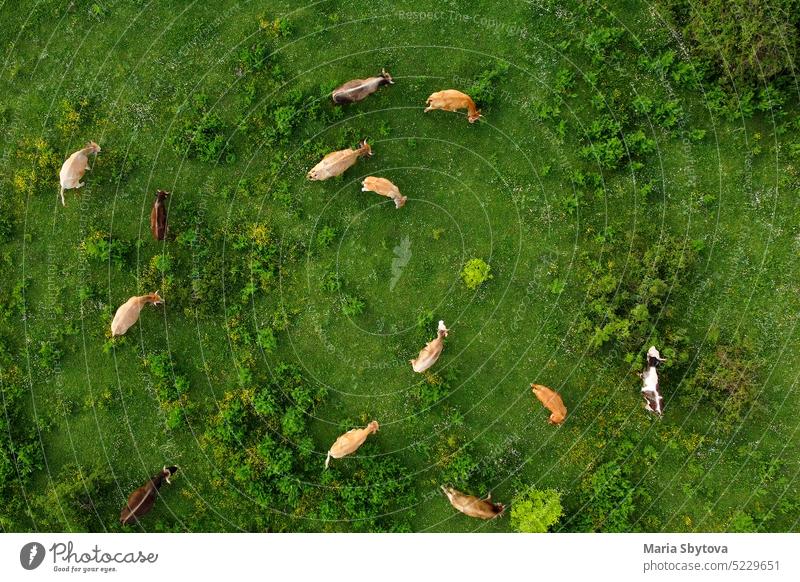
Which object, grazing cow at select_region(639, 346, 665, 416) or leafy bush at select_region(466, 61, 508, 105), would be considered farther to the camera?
leafy bush at select_region(466, 61, 508, 105)

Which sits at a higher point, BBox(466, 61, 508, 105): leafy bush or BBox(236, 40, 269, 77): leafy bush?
BBox(236, 40, 269, 77): leafy bush

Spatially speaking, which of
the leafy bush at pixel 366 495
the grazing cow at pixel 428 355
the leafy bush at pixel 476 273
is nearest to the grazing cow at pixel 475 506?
the leafy bush at pixel 366 495

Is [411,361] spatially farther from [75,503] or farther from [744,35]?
[744,35]

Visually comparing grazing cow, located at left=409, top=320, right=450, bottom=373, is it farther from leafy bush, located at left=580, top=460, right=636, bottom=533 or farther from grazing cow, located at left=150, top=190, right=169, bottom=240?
grazing cow, located at left=150, top=190, right=169, bottom=240

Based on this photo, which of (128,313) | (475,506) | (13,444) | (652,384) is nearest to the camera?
(652,384)

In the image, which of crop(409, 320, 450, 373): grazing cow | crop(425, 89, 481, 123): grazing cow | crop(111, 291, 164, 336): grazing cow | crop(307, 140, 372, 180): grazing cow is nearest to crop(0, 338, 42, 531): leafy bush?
crop(111, 291, 164, 336): grazing cow

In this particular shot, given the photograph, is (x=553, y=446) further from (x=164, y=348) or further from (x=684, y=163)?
(x=164, y=348)

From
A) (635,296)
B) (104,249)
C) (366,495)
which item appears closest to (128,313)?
(104,249)

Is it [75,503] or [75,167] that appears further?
[75,503]

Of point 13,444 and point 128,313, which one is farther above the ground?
point 128,313
